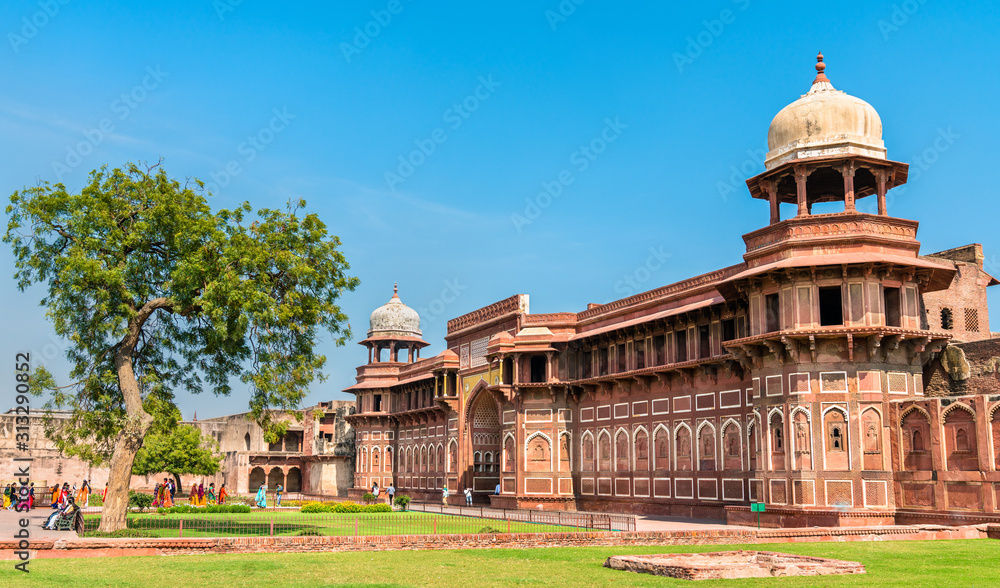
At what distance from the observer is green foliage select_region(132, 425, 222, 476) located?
5256 cm

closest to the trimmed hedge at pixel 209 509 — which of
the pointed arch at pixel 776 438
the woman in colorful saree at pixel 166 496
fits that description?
the woman in colorful saree at pixel 166 496

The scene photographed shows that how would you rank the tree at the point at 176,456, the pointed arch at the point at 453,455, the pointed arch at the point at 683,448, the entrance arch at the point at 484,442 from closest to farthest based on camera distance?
the pointed arch at the point at 683,448
the entrance arch at the point at 484,442
the pointed arch at the point at 453,455
the tree at the point at 176,456

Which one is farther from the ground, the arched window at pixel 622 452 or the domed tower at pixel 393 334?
the domed tower at pixel 393 334

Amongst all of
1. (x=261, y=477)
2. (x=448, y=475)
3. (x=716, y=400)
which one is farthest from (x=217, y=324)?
(x=261, y=477)

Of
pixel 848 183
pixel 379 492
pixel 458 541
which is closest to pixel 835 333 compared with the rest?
pixel 848 183

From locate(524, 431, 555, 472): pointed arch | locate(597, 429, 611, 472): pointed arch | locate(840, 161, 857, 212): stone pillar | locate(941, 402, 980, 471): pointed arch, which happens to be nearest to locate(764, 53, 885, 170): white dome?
locate(840, 161, 857, 212): stone pillar

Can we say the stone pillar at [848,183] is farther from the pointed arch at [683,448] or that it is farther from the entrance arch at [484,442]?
the entrance arch at [484,442]

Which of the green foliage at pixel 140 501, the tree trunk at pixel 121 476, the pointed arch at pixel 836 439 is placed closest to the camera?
the tree trunk at pixel 121 476

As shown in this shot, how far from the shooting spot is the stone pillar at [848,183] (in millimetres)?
25938

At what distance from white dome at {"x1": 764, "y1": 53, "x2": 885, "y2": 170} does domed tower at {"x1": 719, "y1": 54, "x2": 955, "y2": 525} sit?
36 millimetres

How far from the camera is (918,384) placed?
83.3 ft

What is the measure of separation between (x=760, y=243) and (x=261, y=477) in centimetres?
4597

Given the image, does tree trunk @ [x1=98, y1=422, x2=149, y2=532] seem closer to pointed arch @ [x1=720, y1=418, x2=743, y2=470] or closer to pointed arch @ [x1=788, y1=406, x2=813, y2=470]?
pointed arch @ [x1=788, y1=406, x2=813, y2=470]

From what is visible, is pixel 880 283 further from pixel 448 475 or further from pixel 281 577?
pixel 448 475
